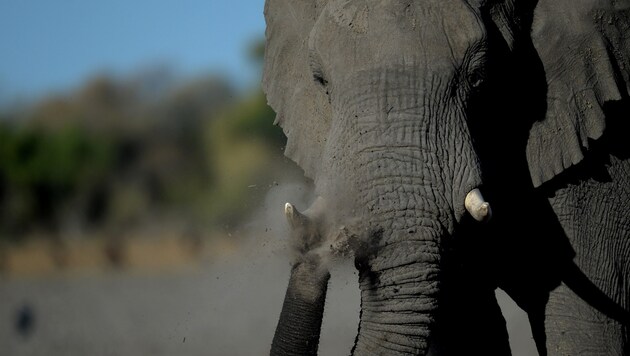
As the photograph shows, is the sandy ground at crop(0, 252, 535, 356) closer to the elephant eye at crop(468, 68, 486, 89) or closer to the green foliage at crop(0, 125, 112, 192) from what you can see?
the green foliage at crop(0, 125, 112, 192)

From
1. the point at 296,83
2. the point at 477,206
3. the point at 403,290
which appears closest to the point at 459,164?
the point at 477,206

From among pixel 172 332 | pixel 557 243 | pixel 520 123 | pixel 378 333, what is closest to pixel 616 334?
pixel 557 243

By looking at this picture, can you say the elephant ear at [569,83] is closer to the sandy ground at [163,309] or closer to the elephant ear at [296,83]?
the elephant ear at [296,83]

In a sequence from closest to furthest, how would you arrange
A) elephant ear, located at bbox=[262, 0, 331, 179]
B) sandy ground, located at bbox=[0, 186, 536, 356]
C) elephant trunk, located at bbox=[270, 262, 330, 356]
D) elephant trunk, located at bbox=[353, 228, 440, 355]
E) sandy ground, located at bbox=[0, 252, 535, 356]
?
elephant trunk, located at bbox=[353, 228, 440, 355]
elephant trunk, located at bbox=[270, 262, 330, 356]
elephant ear, located at bbox=[262, 0, 331, 179]
sandy ground, located at bbox=[0, 186, 536, 356]
sandy ground, located at bbox=[0, 252, 535, 356]

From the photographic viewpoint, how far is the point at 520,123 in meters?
3.91

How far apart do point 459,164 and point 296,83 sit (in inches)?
39.1

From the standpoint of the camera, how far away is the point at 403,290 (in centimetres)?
327

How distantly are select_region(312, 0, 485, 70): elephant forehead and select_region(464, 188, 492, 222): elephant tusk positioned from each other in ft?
1.26

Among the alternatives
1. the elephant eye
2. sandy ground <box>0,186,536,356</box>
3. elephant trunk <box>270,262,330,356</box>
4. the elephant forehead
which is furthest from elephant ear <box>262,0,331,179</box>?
elephant trunk <box>270,262,330,356</box>

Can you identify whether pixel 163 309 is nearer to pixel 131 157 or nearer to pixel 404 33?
pixel 131 157

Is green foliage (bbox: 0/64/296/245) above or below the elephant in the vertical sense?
above

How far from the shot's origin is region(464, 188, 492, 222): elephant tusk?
3.28m

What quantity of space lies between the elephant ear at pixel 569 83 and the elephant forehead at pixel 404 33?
1.46ft

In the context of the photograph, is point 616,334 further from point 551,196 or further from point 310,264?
point 310,264
